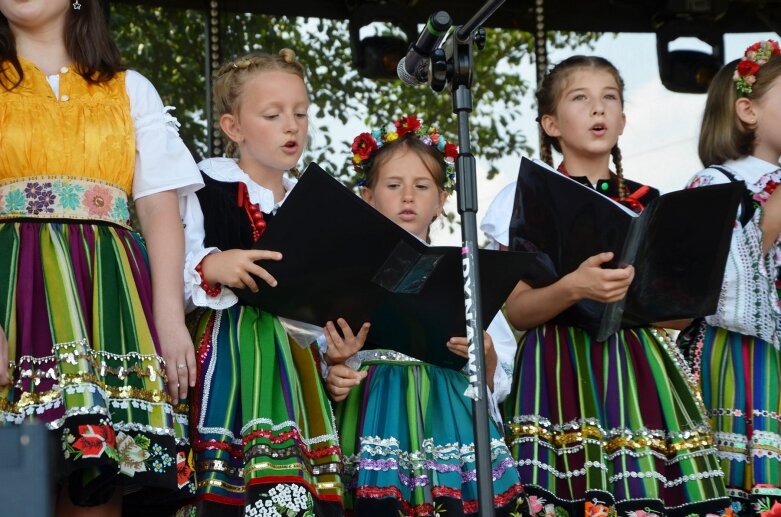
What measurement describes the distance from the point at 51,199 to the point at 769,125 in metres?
1.90

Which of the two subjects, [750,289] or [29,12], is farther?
[750,289]

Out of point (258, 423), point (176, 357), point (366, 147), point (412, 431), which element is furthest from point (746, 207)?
point (176, 357)

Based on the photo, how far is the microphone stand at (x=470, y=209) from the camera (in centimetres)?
215

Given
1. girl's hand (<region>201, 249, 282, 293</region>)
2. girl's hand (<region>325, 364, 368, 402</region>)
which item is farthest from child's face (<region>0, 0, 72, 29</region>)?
girl's hand (<region>325, 364, 368, 402</region>)

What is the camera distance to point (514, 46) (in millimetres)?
4645

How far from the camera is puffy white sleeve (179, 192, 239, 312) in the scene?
266cm

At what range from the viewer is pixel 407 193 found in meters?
3.16

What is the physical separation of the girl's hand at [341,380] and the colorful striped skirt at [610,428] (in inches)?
16.6

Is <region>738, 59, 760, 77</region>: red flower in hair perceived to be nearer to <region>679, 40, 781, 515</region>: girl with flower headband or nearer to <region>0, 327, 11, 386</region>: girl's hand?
<region>679, 40, 781, 515</region>: girl with flower headband

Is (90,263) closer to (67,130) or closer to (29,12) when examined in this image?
(67,130)

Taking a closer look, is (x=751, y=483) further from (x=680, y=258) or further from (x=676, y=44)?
(x=676, y=44)

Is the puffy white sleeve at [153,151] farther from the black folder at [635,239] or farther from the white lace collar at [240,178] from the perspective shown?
the black folder at [635,239]

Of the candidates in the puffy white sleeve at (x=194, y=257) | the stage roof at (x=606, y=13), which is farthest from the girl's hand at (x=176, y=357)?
the stage roof at (x=606, y=13)

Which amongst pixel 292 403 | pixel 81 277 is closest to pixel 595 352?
pixel 292 403
